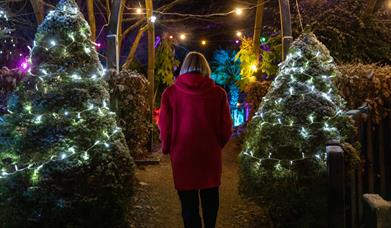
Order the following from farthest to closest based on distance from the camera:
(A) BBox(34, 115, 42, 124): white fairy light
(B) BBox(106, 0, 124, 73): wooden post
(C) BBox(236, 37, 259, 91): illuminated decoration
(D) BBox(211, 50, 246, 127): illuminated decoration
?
(D) BBox(211, 50, 246, 127): illuminated decoration < (C) BBox(236, 37, 259, 91): illuminated decoration < (B) BBox(106, 0, 124, 73): wooden post < (A) BBox(34, 115, 42, 124): white fairy light

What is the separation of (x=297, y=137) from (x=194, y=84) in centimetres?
174

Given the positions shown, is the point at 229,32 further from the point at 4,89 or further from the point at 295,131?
the point at 295,131

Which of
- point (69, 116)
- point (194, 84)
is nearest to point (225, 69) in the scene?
point (69, 116)

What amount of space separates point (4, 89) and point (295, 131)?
17.6 feet

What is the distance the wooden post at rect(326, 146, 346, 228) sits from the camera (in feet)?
13.5

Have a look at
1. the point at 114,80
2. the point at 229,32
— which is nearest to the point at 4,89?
the point at 114,80

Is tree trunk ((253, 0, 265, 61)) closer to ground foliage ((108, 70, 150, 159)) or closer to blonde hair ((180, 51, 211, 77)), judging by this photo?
ground foliage ((108, 70, 150, 159))

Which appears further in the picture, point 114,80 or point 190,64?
point 114,80

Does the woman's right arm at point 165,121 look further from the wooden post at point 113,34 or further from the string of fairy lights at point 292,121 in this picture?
the wooden post at point 113,34

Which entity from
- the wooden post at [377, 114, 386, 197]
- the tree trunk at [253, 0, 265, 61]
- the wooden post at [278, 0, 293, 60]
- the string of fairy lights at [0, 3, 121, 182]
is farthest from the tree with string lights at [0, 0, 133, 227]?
the tree trunk at [253, 0, 265, 61]

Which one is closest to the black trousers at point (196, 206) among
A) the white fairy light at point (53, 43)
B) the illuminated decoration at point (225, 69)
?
the white fairy light at point (53, 43)

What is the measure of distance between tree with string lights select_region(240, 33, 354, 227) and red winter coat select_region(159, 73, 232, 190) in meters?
1.19

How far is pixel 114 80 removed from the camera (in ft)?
27.3

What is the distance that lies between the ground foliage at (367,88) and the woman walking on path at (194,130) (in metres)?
2.73
